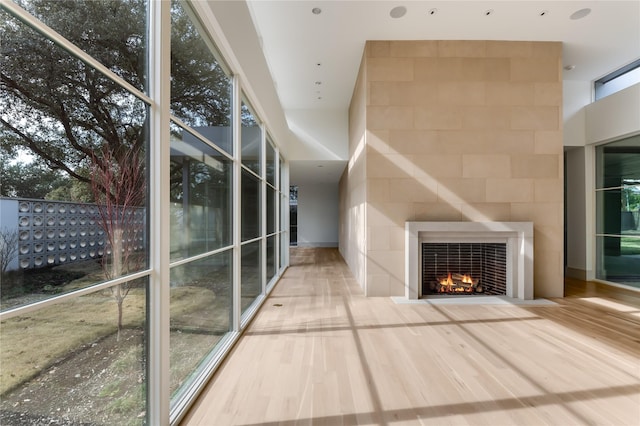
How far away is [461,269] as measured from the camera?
4844 millimetres

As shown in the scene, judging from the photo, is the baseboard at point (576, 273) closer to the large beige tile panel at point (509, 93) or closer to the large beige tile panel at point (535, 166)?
the large beige tile panel at point (535, 166)

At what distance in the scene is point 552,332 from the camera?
319 centimetres

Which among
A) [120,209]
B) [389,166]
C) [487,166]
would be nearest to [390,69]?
[389,166]

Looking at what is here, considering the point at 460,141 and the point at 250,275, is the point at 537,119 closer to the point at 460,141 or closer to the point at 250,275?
the point at 460,141

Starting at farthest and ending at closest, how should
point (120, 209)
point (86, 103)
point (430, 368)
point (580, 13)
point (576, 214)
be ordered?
1. point (576, 214)
2. point (580, 13)
3. point (430, 368)
4. point (120, 209)
5. point (86, 103)

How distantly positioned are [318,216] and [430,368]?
11.5 meters

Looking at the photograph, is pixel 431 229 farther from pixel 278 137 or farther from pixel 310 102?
pixel 310 102

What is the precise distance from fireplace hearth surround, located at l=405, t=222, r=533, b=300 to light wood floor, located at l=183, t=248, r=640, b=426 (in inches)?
19.2

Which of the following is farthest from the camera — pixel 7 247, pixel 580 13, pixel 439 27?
pixel 439 27

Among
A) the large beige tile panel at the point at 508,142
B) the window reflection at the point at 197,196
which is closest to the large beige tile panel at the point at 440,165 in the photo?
the large beige tile panel at the point at 508,142

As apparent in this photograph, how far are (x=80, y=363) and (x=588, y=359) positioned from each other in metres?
3.59

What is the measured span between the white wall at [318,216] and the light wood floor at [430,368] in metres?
9.66

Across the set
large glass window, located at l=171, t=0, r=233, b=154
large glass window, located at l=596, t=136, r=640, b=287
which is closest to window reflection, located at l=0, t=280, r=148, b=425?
large glass window, located at l=171, t=0, r=233, b=154

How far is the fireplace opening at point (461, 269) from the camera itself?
15.7 feet
